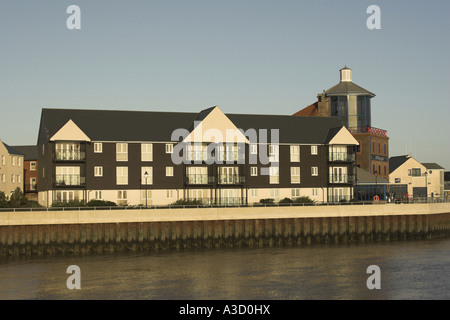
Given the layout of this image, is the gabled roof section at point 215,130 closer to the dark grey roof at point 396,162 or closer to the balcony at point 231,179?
the balcony at point 231,179

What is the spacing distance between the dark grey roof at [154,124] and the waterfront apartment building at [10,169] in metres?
19.4

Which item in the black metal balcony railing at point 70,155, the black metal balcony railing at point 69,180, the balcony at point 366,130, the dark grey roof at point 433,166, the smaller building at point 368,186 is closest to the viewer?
the black metal balcony railing at point 69,180

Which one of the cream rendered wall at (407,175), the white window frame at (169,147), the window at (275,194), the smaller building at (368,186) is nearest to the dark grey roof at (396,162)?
the cream rendered wall at (407,175)

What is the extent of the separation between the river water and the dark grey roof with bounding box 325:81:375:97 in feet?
137

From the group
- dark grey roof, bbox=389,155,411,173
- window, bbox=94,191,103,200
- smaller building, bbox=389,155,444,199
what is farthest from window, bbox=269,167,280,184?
dark grey roof, bbox=389,155,411,173

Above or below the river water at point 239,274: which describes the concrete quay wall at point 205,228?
above

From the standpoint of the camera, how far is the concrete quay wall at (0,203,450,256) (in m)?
56.6

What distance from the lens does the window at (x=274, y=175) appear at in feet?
252

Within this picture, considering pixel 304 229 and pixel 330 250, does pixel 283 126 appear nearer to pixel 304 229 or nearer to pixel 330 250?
pixel 304 229

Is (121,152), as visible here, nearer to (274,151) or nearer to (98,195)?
(98,195)

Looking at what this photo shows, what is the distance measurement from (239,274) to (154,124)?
35257 mm

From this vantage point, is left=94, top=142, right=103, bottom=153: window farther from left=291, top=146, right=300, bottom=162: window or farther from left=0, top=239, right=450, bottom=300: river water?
left=291, top=146, right=300, bottom=162: window

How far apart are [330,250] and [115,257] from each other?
66.5 feet

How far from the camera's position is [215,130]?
73.9 m
